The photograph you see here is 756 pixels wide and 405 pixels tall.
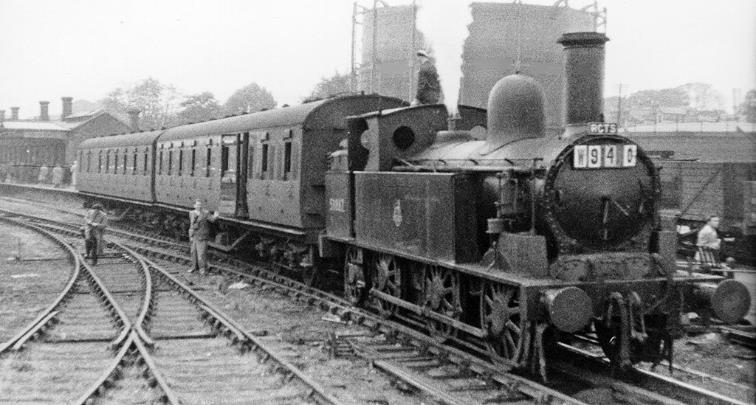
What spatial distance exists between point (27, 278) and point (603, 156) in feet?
36.8

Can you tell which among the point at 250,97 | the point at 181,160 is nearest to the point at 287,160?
the point at 181,160

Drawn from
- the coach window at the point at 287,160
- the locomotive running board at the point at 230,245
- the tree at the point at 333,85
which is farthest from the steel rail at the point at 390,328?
the tree at the point at 333,85

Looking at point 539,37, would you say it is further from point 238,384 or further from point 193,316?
point 238,384

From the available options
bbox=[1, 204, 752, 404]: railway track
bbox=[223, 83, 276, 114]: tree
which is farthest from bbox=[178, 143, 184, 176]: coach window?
bbox=[223, 83, 276, 114]: tree

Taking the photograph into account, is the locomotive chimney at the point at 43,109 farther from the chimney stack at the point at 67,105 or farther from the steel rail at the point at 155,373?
the steel rail at the point at 155,373

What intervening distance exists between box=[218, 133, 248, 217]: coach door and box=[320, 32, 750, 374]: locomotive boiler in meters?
6.44

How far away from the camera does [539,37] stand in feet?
136

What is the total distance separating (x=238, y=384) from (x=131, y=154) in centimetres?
1809

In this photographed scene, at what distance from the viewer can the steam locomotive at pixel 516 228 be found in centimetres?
708

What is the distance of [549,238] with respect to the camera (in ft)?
24.1

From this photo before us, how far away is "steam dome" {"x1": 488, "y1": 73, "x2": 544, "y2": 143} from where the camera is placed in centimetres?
820

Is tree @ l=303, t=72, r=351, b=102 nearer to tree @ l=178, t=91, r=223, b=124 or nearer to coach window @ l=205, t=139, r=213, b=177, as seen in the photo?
tree @ l=178, t=91, r=223, b=124

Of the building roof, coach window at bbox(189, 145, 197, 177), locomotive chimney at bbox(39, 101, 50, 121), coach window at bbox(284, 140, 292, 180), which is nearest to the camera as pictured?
coach window at bbox(284, 140, 292, 180)

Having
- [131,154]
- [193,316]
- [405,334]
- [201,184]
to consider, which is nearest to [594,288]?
[405,334]
